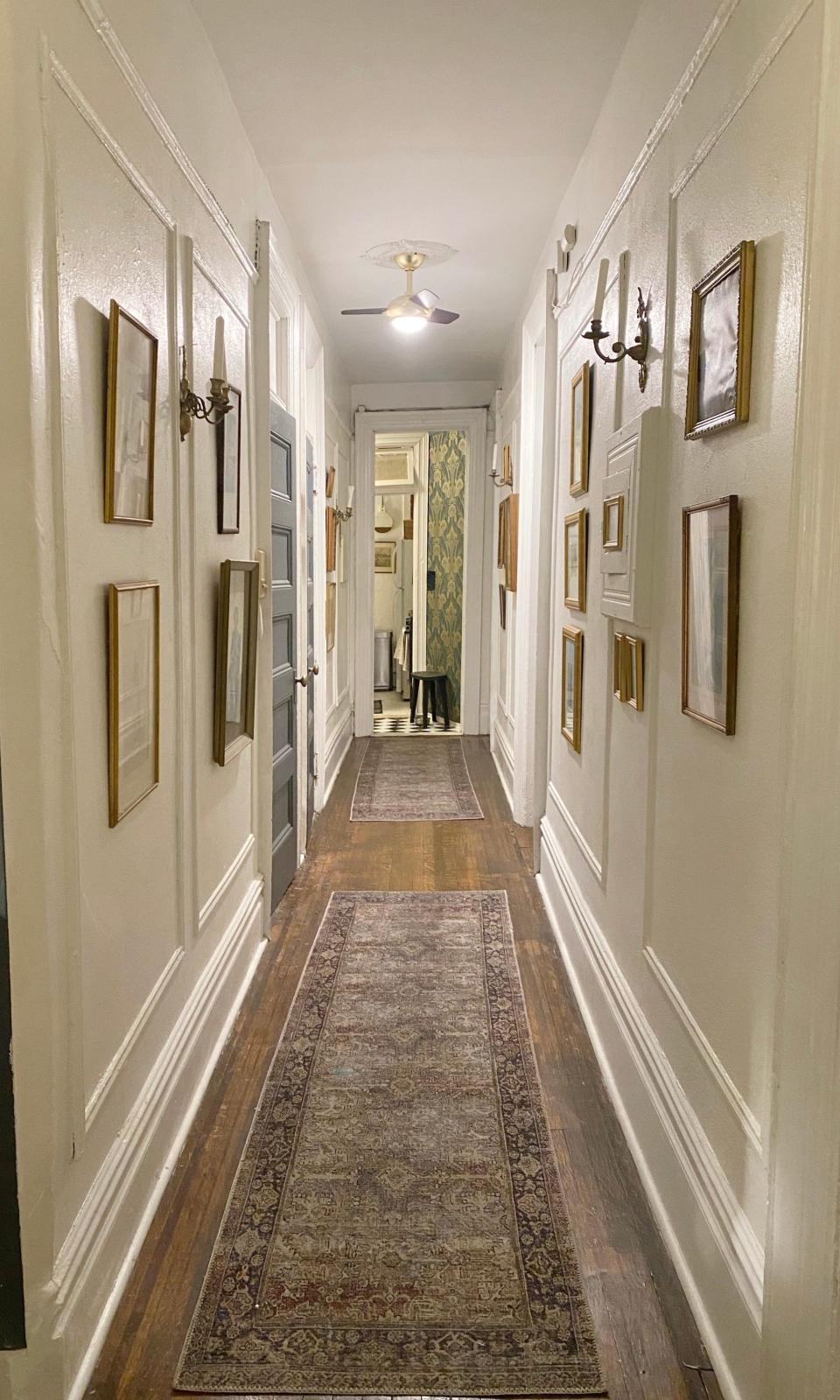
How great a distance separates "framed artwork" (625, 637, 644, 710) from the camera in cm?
229

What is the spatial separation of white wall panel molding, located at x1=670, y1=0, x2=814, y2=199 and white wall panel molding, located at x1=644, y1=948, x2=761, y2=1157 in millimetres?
1695

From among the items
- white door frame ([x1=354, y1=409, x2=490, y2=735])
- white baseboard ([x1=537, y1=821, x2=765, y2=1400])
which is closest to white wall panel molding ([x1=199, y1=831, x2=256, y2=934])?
white baseboard ([x1=537, y1=821, x2=765, y2=1400])

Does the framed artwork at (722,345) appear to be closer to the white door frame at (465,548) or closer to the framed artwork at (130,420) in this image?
the framed artwork at (130,420)

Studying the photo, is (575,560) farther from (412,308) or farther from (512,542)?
(512,542)

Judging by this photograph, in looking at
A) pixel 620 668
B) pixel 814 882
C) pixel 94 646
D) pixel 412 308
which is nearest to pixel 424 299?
pixel 412 308

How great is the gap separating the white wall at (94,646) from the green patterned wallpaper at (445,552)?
586 centimetres

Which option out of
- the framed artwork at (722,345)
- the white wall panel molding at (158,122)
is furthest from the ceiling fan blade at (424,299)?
the framed artwork at (722,345)

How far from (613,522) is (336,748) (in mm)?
4214

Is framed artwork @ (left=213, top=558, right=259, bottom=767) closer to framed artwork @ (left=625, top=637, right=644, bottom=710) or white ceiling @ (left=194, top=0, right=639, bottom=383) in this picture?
framed artwork @ (left=625, top=637, right=644, bottom=710)

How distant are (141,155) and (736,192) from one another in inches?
47.8

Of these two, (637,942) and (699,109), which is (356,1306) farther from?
(699,109)

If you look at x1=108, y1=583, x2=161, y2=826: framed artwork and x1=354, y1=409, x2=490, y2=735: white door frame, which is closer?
x1=108, y1=583, x2=161, y2=826: framed artwork

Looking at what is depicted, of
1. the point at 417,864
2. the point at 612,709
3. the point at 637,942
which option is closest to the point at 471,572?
the point at 417,864

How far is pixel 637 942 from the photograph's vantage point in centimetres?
230
